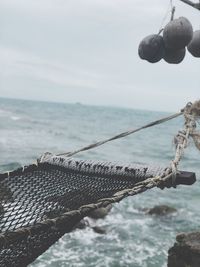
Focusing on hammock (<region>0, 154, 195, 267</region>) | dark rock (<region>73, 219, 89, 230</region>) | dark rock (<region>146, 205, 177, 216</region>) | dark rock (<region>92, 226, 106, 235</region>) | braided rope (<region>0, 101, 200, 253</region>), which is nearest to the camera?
braided rope (<region>0, 101, 200, 253</region>)

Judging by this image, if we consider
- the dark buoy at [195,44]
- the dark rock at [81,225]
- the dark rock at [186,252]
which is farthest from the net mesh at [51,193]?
the dark rock at [81,225]

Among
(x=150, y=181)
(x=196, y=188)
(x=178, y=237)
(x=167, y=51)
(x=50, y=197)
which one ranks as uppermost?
→ (x=167, y=51)

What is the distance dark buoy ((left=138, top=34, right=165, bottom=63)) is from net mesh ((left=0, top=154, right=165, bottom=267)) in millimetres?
1152

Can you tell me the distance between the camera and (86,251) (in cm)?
1269

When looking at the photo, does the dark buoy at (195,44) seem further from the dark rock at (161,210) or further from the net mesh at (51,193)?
the dark rock at (161,210)

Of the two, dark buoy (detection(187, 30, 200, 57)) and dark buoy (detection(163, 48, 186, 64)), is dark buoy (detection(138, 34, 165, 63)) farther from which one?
dark buoy (detection(187, 30, 200, 57))

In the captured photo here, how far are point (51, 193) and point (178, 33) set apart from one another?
72.2 inches

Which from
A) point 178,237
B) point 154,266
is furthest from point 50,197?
point 154,266

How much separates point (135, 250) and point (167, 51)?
9.52 meters

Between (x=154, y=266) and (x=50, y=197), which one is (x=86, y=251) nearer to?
(x=154, y=266)

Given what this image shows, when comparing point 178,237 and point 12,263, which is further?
point 178,237

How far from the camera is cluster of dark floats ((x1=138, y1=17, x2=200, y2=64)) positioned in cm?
411

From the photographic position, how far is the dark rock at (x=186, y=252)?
4621 mm

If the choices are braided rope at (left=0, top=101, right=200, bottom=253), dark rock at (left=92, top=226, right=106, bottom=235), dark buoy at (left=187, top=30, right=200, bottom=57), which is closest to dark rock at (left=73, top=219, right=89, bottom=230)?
dark rock at (left=92, top=226, right=106, bottom=235)
